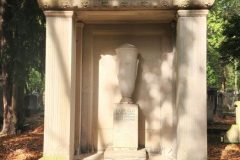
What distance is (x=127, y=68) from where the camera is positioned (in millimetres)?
7742

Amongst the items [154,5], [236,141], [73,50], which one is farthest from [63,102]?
[236,141]

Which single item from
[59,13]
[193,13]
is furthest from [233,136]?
[59,13]

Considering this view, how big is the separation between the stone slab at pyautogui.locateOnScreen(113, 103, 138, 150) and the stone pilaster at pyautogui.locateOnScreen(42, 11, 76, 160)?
1.30 metres

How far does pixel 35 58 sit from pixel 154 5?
28.0 feet

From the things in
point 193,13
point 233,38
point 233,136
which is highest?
point 233,38

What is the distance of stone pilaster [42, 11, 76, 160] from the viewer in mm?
6547

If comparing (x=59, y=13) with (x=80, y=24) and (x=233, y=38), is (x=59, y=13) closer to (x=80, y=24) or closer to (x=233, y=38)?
(x=80, y=24)

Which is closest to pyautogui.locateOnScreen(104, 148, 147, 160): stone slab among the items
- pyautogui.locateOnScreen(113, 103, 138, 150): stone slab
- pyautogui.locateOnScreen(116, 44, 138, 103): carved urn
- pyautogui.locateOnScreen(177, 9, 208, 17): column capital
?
pyautogui.locateOnScreen(113, 103, 138, 150): stone slab

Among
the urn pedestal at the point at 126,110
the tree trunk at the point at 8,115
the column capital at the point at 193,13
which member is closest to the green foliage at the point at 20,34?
the tree trunk at the point at 8,115

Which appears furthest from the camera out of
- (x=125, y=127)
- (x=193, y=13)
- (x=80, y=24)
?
(x=80, y=24)

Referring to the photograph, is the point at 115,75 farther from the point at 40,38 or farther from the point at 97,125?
the point at 40,38

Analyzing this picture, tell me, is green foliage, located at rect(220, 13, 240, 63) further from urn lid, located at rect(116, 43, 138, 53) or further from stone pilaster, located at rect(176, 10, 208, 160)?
stone pilaster, located at rect(176, 10, 208, 160)

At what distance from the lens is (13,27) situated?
12.5m

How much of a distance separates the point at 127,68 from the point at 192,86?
1.78m
